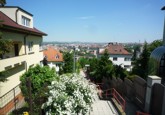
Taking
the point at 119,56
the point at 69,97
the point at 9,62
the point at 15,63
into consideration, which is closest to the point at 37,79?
the point at 69,97

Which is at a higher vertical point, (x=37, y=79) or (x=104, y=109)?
(x=37, y=79)

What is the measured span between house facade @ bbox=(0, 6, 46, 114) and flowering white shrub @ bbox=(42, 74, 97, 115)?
5.94 meters

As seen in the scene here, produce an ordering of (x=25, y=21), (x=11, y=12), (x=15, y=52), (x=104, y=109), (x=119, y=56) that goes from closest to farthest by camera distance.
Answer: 1. (x=104, y=109)
2. (x=15, y=52)
3. (x=11, y=12)
4. (x=25, y=21)
5. (x=119, y=56)

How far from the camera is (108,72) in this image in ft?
71.2

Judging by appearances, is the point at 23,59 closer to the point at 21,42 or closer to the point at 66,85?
the point at 21,42

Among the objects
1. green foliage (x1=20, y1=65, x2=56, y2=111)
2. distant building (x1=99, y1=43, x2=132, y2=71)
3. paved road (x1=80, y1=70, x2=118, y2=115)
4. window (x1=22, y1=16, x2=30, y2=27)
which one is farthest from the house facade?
distant building (x1=99, y1=43, x2=132, y2=71)

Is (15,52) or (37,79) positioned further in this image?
(15,52)

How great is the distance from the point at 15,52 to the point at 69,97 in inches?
474

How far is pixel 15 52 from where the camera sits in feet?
54.8

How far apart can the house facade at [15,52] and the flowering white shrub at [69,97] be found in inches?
234

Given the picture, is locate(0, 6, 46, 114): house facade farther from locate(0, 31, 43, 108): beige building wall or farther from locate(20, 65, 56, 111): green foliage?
locate(20, 65, 56, 111): green foliage

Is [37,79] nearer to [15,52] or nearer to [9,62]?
[9,62]

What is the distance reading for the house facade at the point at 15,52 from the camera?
12328 millimetres

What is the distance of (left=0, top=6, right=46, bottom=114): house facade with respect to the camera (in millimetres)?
12328
